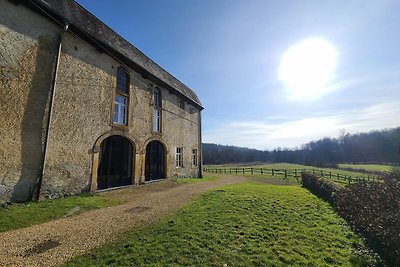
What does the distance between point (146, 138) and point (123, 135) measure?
2.20 m

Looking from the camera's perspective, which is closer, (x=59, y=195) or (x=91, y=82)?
(x=59, y=195)

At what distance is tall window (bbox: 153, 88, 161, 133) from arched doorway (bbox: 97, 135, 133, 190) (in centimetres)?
308

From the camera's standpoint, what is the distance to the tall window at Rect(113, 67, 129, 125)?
12.5 metres

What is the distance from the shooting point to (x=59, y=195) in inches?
358

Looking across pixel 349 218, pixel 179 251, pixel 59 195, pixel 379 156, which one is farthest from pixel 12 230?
pixel 379 156

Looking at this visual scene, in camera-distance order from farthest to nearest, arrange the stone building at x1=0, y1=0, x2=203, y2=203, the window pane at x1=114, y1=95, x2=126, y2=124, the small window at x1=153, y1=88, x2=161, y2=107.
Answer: the small window at x1=153, y1=88, x2=161, y2=107, the window pane at x1=114, y1=95, x2=126, y2=124, the stone building at x1=0, y1=0, x2=203, y2=203

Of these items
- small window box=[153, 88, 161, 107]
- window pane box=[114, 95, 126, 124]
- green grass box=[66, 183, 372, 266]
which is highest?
small window box=[153, 88, 161, 107]

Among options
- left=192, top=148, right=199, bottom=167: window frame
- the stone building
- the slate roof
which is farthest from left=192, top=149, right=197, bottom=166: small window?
the slate roof

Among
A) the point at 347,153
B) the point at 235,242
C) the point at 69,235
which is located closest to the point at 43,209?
the point at 69,235

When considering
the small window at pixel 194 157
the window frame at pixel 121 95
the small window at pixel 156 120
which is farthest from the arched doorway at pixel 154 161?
the small window at pixel 194 157

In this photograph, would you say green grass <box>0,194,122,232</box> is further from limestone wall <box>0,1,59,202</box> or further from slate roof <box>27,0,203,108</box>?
slate roof <box>27,0,203,108</box>

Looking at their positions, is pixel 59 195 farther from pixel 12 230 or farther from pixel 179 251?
pixel 179 251

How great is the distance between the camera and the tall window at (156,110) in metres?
15.8

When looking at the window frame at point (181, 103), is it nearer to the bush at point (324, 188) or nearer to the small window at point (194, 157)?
the small window at point (194, 157)
